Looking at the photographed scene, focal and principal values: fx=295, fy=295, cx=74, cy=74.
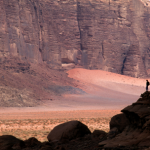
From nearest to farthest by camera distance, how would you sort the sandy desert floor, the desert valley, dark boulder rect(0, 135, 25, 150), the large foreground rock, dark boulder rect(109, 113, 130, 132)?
dark boulder rect(0, 135, 25, 150) → dark boulder rect(109, 113, 130, 132) → the large foreground rock → the sandy desert floor → the desert valley

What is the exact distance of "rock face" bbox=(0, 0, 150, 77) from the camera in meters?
66.1

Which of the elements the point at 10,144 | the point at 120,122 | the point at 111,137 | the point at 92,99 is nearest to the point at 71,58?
the point at 92,99

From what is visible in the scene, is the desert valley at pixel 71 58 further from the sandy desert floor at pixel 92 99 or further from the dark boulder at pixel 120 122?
the dark boulder at pixel 120 122

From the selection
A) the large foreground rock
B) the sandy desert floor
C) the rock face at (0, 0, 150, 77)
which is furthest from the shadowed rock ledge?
the rock face at (0, 0, 150, 77)

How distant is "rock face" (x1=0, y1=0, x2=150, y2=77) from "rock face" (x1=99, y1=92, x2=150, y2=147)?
51983 mm

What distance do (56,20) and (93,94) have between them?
2388cm

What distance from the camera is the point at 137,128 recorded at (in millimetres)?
10828

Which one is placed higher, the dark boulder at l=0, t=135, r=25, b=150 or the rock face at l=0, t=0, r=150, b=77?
the rock face at l=0, t=0, r=150, b=77

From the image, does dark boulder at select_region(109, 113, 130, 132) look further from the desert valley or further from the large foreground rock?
the desert valley

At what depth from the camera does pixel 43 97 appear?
53500 millimetres

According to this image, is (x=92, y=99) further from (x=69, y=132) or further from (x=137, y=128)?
(x=137, y=128)

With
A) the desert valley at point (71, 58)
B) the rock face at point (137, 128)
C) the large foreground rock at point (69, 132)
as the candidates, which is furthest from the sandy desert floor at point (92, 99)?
the rock face at point (137, 128)

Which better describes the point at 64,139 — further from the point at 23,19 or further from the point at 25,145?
the point at 23,19

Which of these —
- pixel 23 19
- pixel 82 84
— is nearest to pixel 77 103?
pixel 82 84
